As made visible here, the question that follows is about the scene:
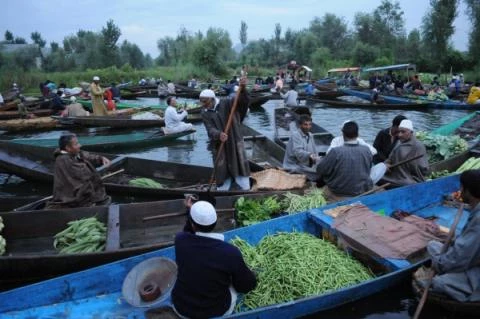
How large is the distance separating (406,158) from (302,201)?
176 centimetres

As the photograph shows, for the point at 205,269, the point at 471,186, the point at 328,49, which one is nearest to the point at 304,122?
the point at 471,186

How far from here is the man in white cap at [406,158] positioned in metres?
5.73

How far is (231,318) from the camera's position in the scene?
311 cm

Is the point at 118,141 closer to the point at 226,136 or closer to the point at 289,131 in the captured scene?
the point at 289,131

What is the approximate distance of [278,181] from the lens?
6.43 metres

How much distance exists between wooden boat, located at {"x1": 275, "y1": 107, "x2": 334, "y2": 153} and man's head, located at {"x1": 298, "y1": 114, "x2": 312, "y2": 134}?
262mm

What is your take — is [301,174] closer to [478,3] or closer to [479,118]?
[479,118]

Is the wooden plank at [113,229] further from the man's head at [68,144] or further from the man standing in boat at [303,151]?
the man standing in boat at [303,151]

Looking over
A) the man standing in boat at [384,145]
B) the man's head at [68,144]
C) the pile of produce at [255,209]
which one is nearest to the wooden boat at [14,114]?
the man's head at [68,144]

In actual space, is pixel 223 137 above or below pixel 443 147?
above

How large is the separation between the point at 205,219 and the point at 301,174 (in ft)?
13.3

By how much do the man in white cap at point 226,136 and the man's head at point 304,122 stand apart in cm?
97

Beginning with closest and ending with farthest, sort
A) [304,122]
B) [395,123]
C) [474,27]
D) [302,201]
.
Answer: [302,201], [304,122], [395,123], [474,27]

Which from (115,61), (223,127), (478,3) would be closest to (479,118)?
(223,127)
